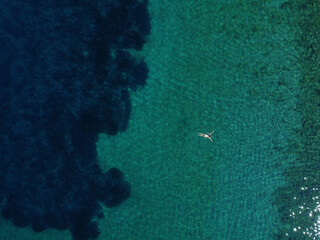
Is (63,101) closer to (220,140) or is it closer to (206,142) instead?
(206,142)

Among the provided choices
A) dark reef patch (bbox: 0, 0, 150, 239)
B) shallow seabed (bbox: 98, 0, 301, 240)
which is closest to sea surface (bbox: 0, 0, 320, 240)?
shallow seabed (bbox: 98, 0, 301, 240)

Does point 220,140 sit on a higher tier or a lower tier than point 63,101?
higher

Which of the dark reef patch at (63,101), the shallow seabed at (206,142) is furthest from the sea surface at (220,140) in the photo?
the dark reef patch at (63,101)

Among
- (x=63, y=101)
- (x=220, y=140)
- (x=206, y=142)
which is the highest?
(x=220, y=140)

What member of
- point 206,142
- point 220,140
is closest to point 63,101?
point 206,142

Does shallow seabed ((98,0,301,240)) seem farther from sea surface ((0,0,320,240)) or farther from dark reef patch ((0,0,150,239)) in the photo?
dark reef patch ((0,0,150,239))
